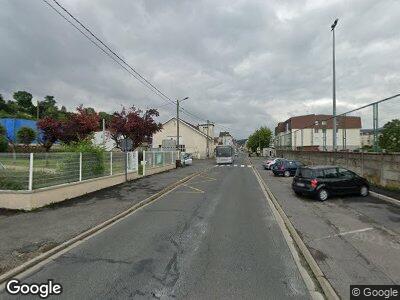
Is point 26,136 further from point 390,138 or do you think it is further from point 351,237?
point 351,237

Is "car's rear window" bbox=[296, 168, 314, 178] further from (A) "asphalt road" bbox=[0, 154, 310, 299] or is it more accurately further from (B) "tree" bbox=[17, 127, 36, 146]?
(B) "tree" bbox=[17, 127, 36, 146]

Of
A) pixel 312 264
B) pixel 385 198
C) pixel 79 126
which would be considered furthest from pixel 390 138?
pixel 79 126

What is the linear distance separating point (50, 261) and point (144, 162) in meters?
22.6

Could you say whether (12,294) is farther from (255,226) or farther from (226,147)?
(226,147)

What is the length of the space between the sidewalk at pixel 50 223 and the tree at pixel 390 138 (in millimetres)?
11341

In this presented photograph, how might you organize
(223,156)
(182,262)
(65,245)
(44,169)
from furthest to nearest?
→ (223,156) < (44,169) < (65,245) < (182,262)

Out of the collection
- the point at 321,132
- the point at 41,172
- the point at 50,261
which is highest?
the point at 321,132

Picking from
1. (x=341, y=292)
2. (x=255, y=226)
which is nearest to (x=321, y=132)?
(x=255, y=226)

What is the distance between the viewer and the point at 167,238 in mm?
9547

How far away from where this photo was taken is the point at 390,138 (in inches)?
720

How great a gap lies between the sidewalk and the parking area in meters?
5.84

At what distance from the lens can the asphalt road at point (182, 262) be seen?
5.89 m

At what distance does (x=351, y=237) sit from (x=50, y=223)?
8.25 m

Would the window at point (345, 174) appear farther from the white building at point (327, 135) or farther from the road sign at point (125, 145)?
the road sign at point (125, 145)
